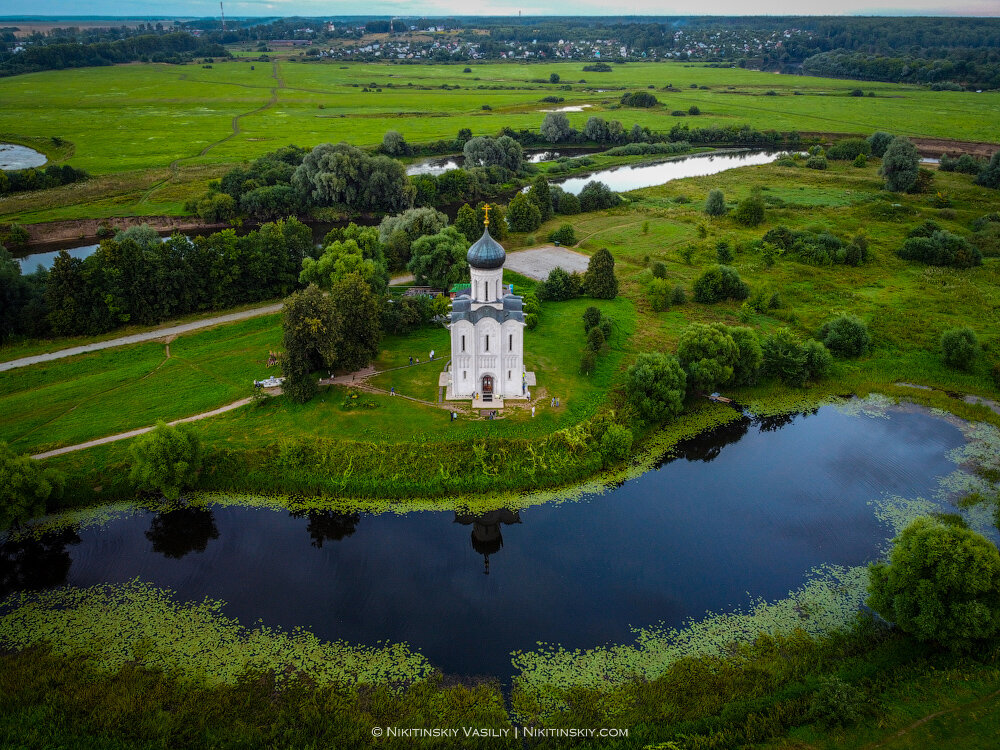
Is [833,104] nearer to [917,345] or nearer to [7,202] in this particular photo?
[917,345]

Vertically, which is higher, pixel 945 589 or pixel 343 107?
pixel 343 107

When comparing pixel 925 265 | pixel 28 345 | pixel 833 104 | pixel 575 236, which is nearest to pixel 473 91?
pixel 833 104

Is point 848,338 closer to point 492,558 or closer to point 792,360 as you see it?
point 792,360

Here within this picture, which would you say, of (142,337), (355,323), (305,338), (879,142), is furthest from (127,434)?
(879,142)

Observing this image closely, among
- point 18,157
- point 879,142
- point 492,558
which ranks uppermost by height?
point 879,142

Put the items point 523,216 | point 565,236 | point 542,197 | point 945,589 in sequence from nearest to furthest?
point 945,589, point 565,236, point 523,216, point 542,197

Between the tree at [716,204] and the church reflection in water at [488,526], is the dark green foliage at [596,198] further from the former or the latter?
the church reflection in water at [488,526]

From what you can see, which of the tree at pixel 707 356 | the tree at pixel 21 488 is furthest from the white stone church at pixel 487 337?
the tree at pixel 21 488

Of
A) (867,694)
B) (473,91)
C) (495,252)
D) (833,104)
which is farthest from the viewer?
(473,91)
